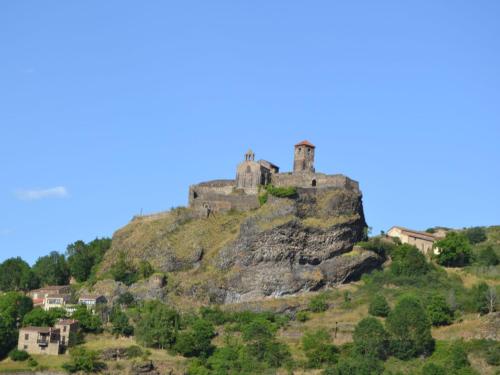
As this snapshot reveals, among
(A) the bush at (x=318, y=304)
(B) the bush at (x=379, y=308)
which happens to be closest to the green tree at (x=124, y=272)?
(A) the bush at (x=318, y=304)

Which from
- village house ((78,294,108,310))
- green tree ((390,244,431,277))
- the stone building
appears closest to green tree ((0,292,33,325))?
village house ((78,294,108,310))

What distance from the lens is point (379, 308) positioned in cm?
9981

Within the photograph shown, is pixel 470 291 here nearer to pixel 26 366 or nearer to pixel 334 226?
pixel 334 226

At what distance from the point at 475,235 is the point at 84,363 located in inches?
2311

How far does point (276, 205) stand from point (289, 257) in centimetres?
590

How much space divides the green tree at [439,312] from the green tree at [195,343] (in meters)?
19.7

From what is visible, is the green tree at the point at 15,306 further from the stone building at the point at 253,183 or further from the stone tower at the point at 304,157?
the stone tower at the point at 304,157

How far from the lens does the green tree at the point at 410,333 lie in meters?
93.6

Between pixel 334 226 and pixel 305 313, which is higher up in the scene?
pixel 334 226

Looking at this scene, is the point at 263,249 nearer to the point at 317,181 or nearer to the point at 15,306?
the point at 317,181

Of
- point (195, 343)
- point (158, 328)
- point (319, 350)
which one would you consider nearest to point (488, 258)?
point (319, 350)

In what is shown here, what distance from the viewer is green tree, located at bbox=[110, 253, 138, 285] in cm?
10762

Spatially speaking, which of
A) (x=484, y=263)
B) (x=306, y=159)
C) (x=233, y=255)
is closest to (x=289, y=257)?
(x=233, y=255)

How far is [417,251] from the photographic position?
366 ft
